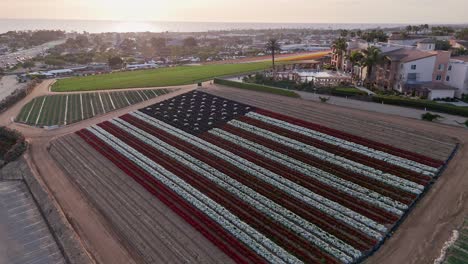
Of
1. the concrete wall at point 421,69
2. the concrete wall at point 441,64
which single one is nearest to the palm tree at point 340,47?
the concrete wall at point 421,69

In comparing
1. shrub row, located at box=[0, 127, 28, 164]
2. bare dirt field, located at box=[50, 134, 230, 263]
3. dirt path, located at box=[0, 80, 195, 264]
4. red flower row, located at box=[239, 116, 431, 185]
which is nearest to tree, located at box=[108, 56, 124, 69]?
dirt path, located at box=[0, 80, 195, 264]

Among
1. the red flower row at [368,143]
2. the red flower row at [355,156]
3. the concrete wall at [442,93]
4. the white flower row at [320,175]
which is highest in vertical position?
the concrete wall at [442,93]

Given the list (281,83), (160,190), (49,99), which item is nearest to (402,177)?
(160,190)

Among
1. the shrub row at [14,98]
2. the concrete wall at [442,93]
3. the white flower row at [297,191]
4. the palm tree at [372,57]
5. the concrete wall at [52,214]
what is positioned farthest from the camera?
the shrub row at [14,98]

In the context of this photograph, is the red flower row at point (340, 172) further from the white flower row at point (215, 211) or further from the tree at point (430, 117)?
the tree at point (430, 117)

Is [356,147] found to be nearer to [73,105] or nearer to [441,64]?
[441,64]

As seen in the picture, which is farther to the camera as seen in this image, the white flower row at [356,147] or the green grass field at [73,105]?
the green grass field at [73,105]

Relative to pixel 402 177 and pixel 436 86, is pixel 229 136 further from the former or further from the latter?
pixel 436 86
